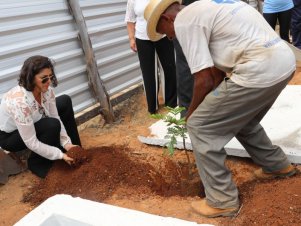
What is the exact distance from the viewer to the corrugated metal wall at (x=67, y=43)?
13.1ft

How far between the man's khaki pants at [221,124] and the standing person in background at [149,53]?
221 centimetres

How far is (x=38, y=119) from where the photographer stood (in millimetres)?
3479

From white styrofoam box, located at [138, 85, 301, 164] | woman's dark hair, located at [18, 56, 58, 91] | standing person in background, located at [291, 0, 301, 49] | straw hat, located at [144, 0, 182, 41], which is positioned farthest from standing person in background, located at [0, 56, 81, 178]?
standing person in background, located at [291, 0, 301, 49]

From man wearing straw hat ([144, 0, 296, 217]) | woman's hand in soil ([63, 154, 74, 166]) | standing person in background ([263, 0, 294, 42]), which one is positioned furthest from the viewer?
standing person in background ([263, 0, 294, 42])

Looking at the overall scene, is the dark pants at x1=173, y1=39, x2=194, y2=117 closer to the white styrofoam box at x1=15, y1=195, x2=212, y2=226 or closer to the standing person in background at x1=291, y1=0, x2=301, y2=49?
the white styrofoam box at x1=15, y1=195, x2=212, y2=226

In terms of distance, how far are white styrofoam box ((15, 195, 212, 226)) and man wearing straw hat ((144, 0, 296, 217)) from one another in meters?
0.98

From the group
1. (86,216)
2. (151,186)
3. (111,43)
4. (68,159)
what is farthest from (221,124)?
(111,43)

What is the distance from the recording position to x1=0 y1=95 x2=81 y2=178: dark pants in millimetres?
3434

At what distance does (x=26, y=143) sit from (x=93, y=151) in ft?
2.42

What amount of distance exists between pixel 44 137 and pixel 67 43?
63.6 inches

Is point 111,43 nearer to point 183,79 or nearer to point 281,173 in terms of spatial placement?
point 183,79

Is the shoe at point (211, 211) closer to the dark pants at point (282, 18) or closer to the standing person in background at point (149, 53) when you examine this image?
the standing person in background at point (149, 53)

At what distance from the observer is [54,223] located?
5.28ft

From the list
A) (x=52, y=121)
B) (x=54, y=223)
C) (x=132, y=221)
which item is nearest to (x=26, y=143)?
(x=52, y=121)
